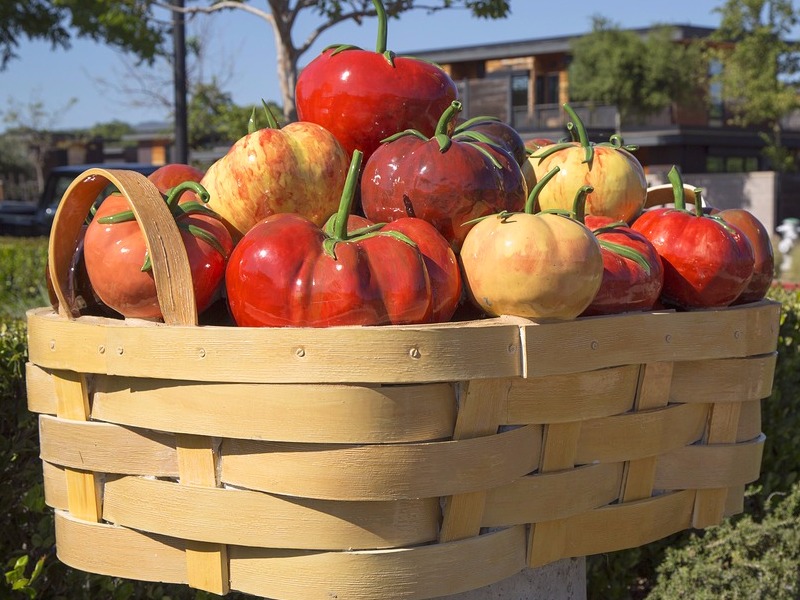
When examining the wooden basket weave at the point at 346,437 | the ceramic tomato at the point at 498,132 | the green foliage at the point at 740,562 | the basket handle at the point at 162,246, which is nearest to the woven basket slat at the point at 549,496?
the wooden basket weave at the point at 346,437

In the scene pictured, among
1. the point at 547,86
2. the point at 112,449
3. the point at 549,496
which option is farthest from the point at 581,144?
the point at 547,86

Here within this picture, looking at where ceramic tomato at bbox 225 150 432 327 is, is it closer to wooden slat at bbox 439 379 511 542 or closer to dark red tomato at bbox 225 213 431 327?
dark red tomato at bbox 225 213 431 327

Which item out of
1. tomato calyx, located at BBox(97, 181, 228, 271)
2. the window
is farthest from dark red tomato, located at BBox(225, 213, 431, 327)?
the window

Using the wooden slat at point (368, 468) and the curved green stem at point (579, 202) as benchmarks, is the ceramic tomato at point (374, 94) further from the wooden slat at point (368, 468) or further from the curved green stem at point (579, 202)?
the wooden slat at point (368, 468)

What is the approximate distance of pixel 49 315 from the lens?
4.79ft

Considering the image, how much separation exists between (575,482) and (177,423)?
0.56m

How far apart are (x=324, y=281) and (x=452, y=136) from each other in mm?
507

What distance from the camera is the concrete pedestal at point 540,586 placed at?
1491 mm

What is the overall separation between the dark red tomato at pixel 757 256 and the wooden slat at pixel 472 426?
0.64 m

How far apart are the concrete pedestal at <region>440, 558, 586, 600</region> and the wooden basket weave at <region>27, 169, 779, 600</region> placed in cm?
16

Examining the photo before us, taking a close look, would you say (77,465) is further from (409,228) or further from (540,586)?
(540,586)

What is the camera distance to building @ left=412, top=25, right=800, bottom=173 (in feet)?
74.8

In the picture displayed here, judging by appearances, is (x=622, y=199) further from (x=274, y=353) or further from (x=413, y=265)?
(x=274, y=353)

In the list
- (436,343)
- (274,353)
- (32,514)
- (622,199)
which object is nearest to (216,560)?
(274,353)
